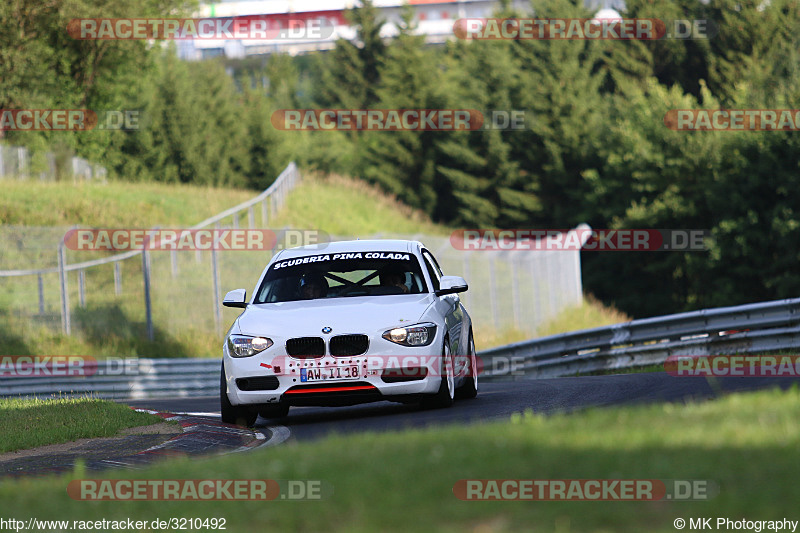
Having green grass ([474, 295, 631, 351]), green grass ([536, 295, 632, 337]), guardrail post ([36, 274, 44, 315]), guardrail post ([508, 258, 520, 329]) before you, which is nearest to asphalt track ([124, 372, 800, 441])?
guardrail post ([36, 274, 44, 315])

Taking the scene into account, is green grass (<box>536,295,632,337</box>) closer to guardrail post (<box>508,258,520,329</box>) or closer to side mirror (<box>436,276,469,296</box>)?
guardrail post (<box>508,258,520,329</box>)

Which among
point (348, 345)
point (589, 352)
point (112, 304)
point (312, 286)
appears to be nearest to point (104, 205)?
point (112, 304)

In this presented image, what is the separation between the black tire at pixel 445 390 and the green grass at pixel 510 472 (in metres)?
4.17

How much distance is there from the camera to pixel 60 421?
11.9 metres

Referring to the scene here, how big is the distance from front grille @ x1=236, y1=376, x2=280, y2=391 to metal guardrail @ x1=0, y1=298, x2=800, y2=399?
8.64 m

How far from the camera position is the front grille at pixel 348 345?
10.3m

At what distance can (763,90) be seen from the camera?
177ft

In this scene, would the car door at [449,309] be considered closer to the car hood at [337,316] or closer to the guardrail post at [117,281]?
the car hood at [337,316]

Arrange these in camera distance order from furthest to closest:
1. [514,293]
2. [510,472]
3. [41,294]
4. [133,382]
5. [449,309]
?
[514,293], [41,294], [133,382], [449,309], [510,472]

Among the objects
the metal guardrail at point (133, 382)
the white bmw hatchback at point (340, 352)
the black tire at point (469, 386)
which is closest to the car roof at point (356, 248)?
the white bmw hatchback at point (340, 352)

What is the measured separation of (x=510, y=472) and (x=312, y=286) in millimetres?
6929

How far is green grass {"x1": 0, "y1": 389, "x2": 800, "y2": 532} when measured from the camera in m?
4.41

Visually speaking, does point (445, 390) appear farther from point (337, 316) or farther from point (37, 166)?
point (37, 166)


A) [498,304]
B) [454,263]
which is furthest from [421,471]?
[498,304]
